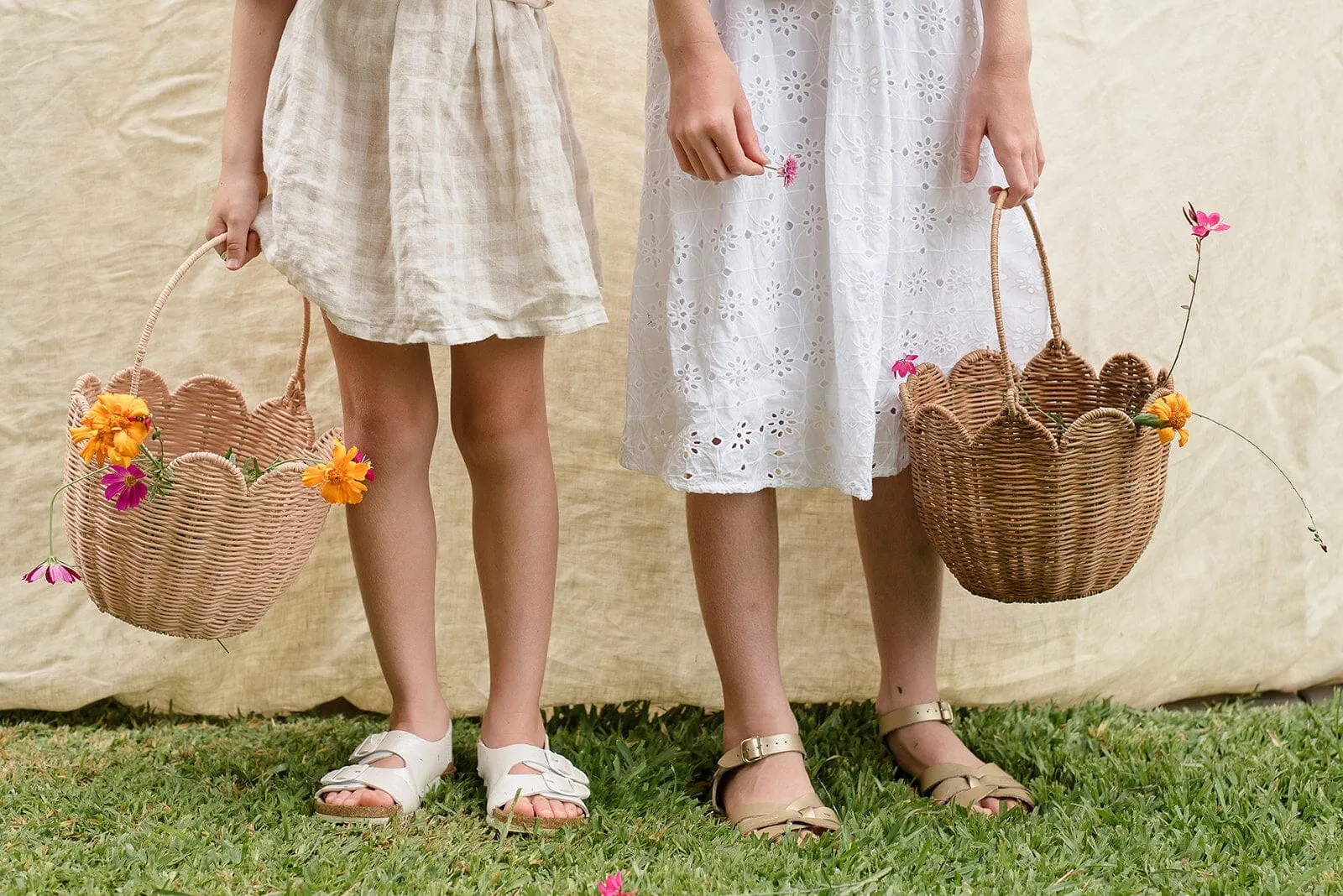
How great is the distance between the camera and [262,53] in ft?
4.89

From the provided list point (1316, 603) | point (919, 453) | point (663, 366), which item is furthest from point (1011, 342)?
point (1316, 603)

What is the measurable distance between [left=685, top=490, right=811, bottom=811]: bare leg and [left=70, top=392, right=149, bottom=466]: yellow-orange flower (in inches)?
25.5

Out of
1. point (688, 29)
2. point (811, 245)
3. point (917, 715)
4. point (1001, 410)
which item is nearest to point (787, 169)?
point (811, 245)

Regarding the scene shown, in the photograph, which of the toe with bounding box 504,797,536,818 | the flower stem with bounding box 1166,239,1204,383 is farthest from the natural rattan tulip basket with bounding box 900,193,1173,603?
the toe with bounding box 504,797,536,818

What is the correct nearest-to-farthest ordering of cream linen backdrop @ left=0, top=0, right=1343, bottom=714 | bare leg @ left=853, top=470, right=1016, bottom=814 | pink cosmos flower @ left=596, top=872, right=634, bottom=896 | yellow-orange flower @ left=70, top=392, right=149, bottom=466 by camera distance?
pink cosmos flower @ left=596, top=872, right=634, bottom=896 < yellow-orange flower @ left=70, top=392, right=149, bottom=466 < bare leg @ left=853, top=470, right=1016, bottom=814 < cream linen backdrop @ left=0, top=0, right=1343, bottom=714

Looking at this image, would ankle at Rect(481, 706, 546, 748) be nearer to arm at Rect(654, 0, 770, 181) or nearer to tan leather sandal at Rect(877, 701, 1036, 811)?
tan leather sandal at Rect(877, 701, 1036, 811)

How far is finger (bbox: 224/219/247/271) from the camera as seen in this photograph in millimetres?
1451

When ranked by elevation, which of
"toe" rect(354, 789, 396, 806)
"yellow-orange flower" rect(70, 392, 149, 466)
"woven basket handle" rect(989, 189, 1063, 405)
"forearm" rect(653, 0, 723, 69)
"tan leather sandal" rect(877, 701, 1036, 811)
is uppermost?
"forearm" rect(653, 0, 723, 69)

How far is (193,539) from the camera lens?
4.40 feet

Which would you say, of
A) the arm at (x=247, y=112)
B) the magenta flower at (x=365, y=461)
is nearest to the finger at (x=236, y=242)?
the arm at (x=247, y=112)

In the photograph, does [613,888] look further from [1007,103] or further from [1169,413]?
[1007,103]

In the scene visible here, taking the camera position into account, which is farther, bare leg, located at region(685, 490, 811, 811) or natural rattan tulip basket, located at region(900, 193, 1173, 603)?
bare leg, located at region(685, 490, 811, 811)

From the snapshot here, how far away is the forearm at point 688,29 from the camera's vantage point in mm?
1371

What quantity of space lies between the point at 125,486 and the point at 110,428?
65mm
